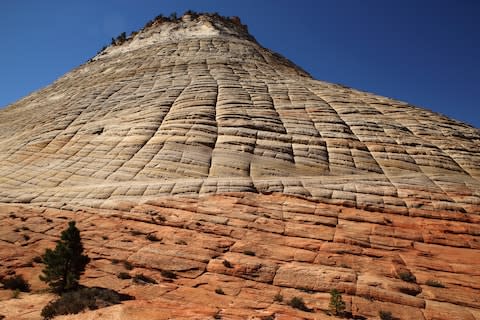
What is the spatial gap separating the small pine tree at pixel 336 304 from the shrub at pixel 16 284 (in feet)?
29.5

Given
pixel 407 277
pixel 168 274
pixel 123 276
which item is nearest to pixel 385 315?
pixel 407 277

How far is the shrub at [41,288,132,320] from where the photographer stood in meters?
9.02

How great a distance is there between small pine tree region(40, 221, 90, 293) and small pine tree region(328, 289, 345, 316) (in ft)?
24.9

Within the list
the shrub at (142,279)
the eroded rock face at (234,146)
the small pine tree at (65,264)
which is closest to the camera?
the small pine tree at (65,264)

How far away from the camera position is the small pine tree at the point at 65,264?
419 inches

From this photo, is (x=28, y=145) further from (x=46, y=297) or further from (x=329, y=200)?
(x=329, y=200)

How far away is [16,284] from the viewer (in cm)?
1077

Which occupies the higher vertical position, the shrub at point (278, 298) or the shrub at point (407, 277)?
the shrub at point (407, 277)

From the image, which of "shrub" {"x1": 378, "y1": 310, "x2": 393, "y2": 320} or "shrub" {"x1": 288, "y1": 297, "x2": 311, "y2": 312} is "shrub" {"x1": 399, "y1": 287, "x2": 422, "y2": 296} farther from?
"shrub" {"x1": 288, "y1": 297, "x2": 311, "y2": 312}

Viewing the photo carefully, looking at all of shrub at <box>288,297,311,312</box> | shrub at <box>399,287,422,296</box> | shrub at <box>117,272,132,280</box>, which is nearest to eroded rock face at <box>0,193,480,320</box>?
shrub at <box>399,287,422,296</box>

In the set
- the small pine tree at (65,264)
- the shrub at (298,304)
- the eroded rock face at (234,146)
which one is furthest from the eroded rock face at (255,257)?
the eroded rock face at (234,146)

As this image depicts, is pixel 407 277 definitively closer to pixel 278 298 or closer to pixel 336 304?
pixel 336 304

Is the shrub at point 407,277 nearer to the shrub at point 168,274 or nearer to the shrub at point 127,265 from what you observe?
the shrub at point 168,274

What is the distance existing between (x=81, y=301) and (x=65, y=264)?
1941mm
